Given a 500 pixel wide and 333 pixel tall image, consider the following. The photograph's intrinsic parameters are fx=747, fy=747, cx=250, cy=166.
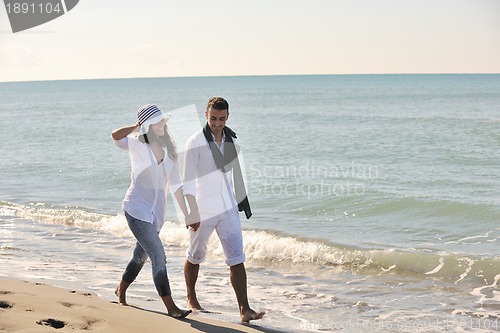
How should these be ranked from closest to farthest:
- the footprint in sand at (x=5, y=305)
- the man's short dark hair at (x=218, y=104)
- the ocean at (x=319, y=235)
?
the footprint in sand at (x=5, y=305), the man's short dark hair at (x=218, y=104), the ocean at (x=319, y=235)

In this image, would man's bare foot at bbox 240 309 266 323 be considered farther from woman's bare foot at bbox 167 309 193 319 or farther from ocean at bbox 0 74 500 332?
woman's bare foot at bbox 167 309 193 319

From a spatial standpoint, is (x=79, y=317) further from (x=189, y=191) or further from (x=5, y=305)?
(x=189, y=191)

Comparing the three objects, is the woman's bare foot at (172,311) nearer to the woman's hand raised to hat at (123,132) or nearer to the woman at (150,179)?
the woman at (150,179)

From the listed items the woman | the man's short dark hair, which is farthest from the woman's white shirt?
the man's short dark hair

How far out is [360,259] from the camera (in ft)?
34.2

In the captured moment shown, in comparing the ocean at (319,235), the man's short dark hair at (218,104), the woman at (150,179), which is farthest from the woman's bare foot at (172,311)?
the man's short dark hair at (218,104)

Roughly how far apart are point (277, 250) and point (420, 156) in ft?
44.0

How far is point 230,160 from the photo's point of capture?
251 inches

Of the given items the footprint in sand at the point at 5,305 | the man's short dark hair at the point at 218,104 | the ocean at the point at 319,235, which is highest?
the man's short dark hair at the point at 218,104

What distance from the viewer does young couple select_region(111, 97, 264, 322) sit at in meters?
6.01

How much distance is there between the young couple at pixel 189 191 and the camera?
19.7 feet

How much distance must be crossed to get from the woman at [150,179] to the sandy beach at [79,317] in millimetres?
336

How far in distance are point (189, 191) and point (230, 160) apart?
0.48 m

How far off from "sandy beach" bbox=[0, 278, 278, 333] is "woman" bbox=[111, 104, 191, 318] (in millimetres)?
336
